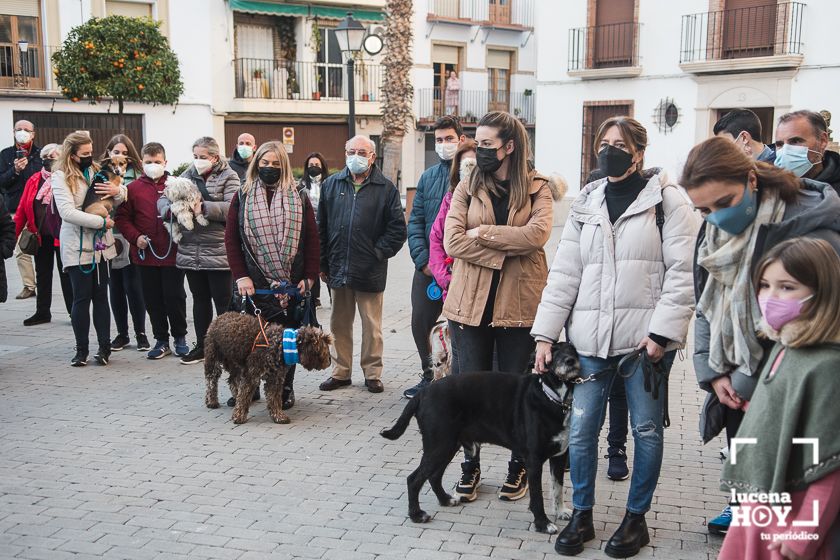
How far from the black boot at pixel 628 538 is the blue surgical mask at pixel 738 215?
1.61 m

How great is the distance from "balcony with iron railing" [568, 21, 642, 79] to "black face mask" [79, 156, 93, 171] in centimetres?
1849

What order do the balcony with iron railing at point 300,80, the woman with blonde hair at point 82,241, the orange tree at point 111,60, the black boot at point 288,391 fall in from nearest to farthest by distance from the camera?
the black boot at point 288,391 < the woman with blonde hair at point 82,241 < the orange tree at point 111,60 < the balcony with iron railing at point 300,80

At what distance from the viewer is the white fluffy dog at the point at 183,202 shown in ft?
25.7

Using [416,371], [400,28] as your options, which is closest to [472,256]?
[416,371]

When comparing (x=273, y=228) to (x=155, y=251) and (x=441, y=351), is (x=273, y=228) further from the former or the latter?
(x=155, y=251)

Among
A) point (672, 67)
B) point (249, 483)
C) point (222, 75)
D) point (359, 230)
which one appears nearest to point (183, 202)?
point (359, 230)

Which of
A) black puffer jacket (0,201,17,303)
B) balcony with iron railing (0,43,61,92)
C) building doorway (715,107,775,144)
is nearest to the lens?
black puffer jacket (0,201,17,303)

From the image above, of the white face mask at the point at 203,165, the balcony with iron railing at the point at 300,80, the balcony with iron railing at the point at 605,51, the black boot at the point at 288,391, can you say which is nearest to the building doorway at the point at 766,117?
the balcony with iron railing at the point at 605,51

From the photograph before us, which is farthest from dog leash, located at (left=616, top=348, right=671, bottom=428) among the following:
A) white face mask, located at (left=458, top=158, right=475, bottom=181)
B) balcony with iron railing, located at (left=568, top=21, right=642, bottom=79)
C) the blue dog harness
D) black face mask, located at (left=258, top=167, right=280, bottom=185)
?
balcony with iron railing, located at (left=568, top=21, right=642, bottom=79)

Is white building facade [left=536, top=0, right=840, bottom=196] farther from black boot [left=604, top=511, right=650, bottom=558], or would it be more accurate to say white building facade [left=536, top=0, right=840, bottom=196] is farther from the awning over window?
black boot [left=604, top=511, right=650, bottom=558]

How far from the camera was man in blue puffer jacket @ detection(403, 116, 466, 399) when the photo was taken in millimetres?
6973

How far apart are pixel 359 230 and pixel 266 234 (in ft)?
Result: 3.00

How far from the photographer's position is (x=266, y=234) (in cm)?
671

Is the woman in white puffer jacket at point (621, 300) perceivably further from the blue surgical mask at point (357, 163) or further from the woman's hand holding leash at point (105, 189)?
the woman's hand holding leash at point (105, 189)
